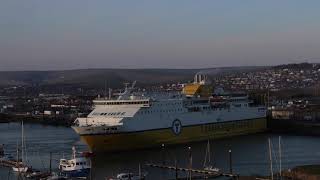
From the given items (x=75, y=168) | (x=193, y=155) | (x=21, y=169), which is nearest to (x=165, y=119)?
(x=193, y=155)

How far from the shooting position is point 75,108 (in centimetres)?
6003

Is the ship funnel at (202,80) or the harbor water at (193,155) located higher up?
the ship funnel at (202,80)

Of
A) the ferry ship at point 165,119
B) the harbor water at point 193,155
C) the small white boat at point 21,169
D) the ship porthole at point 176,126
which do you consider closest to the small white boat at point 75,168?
the harbor water at point 193,155

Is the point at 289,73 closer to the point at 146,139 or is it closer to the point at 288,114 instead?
the point at 288,114

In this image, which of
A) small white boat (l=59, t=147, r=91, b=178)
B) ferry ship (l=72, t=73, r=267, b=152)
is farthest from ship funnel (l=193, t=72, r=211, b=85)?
small white boat (l=59, t=147, r=91, b=178)

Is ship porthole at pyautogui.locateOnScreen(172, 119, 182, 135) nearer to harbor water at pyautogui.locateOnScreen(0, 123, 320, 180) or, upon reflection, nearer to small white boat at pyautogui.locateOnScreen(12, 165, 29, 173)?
harbor water at pyautogui.locateOnScreen(0, 123, 320, 180)

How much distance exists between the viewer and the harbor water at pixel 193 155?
20.4 m

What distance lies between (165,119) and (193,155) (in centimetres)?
326

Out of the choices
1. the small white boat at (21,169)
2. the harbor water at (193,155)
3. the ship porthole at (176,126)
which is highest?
the ship porthole at (176,126)

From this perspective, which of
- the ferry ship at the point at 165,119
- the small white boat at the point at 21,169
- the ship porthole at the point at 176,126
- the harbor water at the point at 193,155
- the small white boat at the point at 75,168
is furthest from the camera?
the ship porthole at the point at 176,126

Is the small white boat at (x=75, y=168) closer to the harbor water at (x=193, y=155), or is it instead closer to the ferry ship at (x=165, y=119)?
the harbor water at (x=193, y=155)

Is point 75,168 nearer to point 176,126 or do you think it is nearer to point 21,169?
point 21,169

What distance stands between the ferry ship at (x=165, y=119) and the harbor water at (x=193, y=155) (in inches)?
22.4

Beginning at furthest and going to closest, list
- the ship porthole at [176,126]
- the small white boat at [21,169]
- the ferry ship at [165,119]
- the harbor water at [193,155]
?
the ship porthole at [176,126] → the ferry ship at [165,119] → the harbor water at [193,155] → the small white boat at [21,169]
